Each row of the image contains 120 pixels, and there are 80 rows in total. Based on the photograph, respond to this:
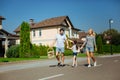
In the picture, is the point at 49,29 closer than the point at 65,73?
No

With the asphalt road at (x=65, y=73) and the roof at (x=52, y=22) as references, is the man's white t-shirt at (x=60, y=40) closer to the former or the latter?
the asphalt road at (x=65, y=73)

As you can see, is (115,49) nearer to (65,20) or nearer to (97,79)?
(65,20)

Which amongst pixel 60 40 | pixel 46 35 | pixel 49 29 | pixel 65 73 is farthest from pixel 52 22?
pixel 65 73

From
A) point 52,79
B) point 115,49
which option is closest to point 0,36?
point 52,79

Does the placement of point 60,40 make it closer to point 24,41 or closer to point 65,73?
point 65,73

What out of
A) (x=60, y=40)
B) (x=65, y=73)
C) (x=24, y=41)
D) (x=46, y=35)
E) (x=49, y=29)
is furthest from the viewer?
(x=46, y=35)

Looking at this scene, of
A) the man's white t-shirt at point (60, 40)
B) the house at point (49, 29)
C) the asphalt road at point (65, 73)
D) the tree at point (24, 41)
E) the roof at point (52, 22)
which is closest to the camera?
the asphalt road at point (65, 73)

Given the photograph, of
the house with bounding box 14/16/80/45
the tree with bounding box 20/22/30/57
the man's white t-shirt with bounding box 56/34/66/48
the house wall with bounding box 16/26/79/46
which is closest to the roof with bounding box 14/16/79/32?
the house with bounding box 14/16/80/45

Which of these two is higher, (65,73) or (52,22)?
(52,22)

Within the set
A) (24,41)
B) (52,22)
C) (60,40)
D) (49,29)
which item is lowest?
(60,40)

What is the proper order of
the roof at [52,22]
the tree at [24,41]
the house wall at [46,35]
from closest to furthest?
the tree at [24,41] < the roof at [52,22] < the house wall at [46,35]

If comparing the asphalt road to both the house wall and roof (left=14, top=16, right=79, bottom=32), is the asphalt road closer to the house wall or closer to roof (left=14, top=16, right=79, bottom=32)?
roof (left=14, top=16, right=79, bottom=32)

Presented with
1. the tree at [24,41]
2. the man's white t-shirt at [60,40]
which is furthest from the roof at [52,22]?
the man's white t-shirt at [60,40]

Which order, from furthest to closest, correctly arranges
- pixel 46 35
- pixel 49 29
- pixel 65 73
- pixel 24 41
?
pixel 46 35, pixel 49 29, pixel 24 41, pixel 65 73
